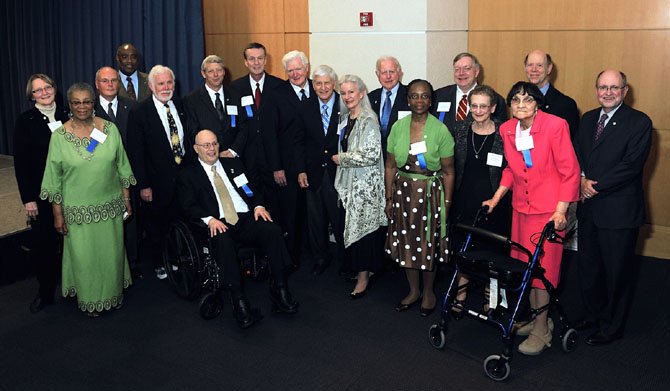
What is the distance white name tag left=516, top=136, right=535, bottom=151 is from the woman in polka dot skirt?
0.54 metres

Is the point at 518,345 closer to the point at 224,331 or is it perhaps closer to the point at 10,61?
the point at 224,331

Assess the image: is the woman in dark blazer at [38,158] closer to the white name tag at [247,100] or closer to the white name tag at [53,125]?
→ the white name tag at [53,125]

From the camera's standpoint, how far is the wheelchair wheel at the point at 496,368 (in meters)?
3.38

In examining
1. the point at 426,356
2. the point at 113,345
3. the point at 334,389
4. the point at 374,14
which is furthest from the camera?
the point at 374,14

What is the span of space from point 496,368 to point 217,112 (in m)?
2.82

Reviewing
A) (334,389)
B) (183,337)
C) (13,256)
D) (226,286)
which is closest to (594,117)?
(334,389)

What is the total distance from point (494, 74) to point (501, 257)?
2568mm

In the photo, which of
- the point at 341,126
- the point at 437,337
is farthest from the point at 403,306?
the point at 341,126

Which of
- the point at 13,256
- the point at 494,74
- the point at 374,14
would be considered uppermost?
the point at 374,14

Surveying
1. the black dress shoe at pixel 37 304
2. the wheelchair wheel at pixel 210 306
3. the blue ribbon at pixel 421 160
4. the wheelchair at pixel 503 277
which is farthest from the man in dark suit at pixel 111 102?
the wheelchair at pixel 503 277

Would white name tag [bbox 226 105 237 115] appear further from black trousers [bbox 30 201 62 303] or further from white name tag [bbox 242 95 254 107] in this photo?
black trousers [bbox 30 201 62 303]

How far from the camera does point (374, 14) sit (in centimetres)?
544

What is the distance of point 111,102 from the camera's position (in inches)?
199

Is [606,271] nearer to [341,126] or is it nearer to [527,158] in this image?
[527,158]
